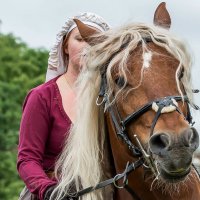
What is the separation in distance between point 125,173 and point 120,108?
1.51 feet

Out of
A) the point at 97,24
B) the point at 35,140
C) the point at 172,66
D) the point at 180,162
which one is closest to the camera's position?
the point at 180,162

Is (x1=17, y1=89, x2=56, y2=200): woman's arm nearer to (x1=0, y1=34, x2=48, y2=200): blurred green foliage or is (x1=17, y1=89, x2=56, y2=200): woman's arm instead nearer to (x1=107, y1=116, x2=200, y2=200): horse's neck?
(x1=107, y1=116, x2=200, y2=200): horse's neck

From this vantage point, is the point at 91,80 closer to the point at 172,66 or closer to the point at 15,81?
the point at 172,66

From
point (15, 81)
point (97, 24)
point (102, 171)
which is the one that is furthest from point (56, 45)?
point (15, 81)

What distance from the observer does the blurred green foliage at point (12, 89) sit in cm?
4966

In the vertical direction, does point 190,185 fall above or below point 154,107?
below

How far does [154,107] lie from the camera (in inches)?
222

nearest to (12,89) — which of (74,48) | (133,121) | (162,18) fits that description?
(74,48)

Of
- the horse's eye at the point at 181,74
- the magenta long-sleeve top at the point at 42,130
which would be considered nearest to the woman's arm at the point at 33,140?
the magenta long-sleeve top at the point at 42,130

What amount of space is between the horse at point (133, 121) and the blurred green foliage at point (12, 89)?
37.8m

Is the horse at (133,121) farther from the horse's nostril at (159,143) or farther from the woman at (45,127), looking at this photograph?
the woman at (45,127)

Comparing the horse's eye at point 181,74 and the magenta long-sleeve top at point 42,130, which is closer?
the horse's eye at point 181,74

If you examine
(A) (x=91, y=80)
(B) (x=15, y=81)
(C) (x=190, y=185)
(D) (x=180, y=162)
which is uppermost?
(A) (x=91, y=80)

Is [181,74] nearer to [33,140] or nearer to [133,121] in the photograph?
[133,121]
